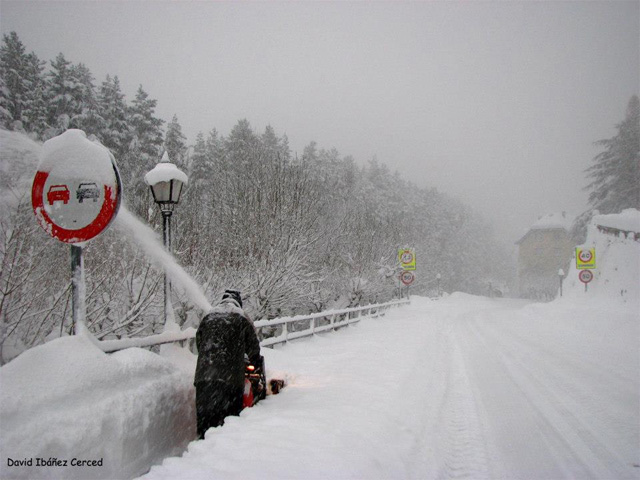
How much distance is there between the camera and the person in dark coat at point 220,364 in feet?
14.7

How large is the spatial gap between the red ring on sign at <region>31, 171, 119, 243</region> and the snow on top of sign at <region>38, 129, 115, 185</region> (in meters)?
0.10

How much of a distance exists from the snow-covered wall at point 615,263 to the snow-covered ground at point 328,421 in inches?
624

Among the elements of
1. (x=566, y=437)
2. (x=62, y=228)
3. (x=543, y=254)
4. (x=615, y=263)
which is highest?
(x=62, y=228)

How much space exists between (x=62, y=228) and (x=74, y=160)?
2.13 feet

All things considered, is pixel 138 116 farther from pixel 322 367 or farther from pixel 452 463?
pixel 452 463

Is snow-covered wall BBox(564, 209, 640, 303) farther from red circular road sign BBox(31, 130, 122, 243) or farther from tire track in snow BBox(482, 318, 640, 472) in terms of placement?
red circular road sign BBox(31, 130, 122, 243)

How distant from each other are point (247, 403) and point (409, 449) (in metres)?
2.05

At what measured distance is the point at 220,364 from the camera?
177 inches

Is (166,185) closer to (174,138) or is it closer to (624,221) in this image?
(624,221)

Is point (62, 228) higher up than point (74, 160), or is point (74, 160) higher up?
point (74, 160)

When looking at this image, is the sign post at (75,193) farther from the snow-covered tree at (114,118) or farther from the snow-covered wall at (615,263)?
the snow-covered tree at (114,118)

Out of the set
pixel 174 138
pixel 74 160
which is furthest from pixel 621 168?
pixel 74 160

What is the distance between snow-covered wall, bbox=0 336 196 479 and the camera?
2.84 m

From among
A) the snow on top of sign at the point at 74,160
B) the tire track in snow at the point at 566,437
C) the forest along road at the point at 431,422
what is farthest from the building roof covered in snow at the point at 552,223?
the snow on top of sign at the point at 74,160
